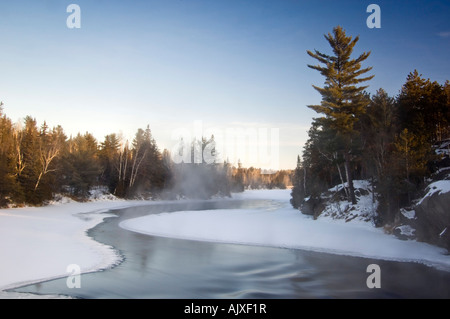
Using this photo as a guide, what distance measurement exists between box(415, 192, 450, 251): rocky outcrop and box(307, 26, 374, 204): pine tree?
9.58 m

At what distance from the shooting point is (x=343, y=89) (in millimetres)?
26312

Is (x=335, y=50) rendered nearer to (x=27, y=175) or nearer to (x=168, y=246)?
(x=168, y=246)

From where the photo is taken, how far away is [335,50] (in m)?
27.1

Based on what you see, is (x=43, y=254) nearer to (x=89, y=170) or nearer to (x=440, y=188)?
(x=440, y=188)

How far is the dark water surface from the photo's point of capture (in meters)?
9.20

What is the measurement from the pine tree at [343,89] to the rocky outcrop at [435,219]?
9575 millimetres

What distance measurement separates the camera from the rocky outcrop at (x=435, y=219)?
13930mm

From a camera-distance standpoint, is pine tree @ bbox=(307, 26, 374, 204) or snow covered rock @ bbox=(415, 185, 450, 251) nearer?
snow covered rock @ bbox=(415, 185, 450, 251)

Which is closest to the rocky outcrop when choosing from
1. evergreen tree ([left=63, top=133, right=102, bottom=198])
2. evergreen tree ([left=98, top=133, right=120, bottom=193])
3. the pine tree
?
the pine tree

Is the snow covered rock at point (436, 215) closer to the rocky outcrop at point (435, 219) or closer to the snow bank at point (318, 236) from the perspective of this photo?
the rocky outcrop at point (435, 219)

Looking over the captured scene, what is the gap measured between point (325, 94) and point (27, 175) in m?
36.0

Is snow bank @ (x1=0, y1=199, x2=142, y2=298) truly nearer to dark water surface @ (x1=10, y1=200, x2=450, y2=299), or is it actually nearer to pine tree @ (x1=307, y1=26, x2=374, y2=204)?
dark water surface @ (x1=10, y1=200, x2=450, y2=299)

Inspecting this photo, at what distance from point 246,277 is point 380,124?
60.1 feet

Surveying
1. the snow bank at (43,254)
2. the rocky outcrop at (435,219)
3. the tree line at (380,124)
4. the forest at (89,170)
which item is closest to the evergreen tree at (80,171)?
the forest at (89,170)
